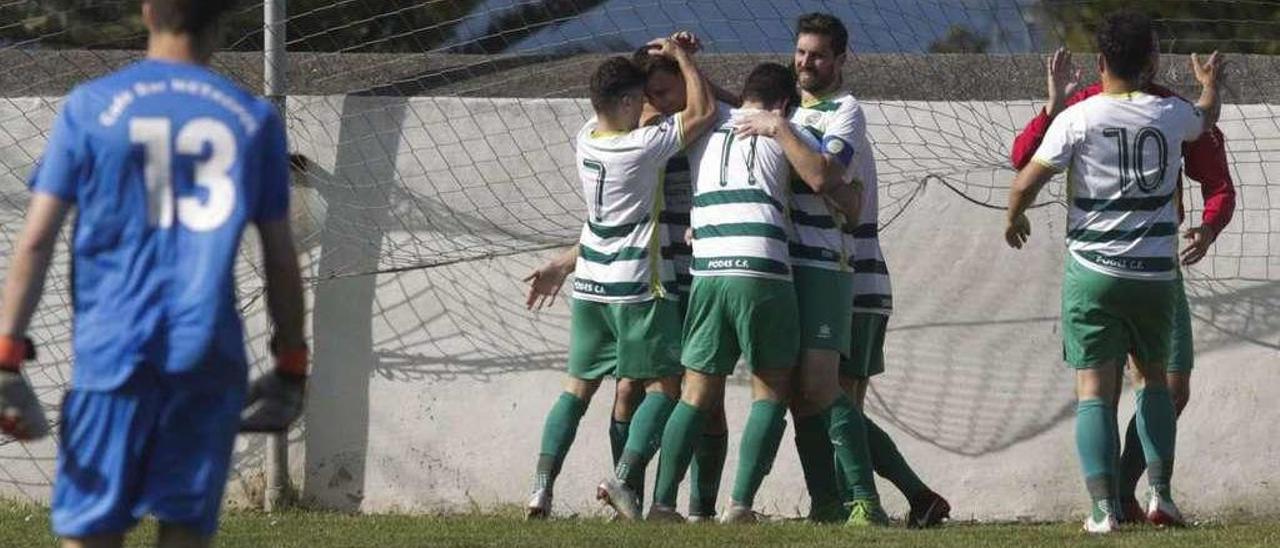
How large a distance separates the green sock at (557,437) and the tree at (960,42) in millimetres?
2147

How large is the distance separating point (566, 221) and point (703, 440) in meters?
1.31

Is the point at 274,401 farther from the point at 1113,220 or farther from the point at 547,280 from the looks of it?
the point at 547,280

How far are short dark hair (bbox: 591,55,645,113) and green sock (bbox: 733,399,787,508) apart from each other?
3.92 feet

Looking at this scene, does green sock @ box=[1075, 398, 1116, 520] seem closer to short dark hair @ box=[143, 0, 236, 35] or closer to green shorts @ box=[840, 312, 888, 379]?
→ green shorts @ box=[840, 312, 888, 379]

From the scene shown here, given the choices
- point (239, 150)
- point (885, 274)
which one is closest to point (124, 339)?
point (239, 150)

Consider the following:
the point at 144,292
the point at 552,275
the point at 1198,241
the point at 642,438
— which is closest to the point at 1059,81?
the point at 1198,241

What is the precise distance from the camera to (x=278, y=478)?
27.4 ft

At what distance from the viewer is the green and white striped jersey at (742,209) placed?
677 cm

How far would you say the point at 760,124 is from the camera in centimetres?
677

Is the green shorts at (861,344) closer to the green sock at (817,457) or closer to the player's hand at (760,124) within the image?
the green sock at (817,457)

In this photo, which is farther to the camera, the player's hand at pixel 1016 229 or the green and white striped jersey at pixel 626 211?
the green and white striped jersey at pixel 626 211

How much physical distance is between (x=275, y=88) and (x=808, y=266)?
2503mm

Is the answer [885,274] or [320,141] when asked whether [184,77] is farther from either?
[320,141]

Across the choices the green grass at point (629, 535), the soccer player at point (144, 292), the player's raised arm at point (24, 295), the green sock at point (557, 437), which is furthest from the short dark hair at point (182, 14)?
the green sock at point (557, 437)
